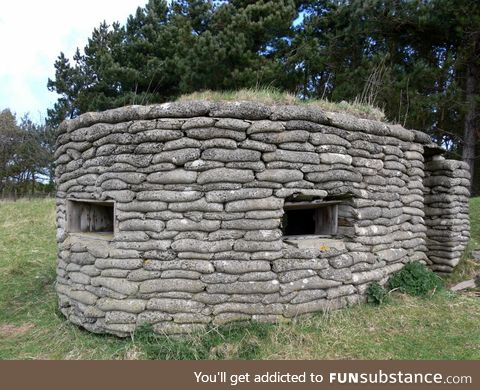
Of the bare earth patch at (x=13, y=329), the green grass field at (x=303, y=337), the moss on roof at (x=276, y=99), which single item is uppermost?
the moss on roof at (x=276, y=99)

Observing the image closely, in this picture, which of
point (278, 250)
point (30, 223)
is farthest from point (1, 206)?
point (278, 250)

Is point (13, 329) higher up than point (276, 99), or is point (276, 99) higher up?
point (276, 99)

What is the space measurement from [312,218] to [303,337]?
1834 mm

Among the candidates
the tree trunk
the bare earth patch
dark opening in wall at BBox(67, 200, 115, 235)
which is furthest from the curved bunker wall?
the tree trunk

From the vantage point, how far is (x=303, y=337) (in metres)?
3.61

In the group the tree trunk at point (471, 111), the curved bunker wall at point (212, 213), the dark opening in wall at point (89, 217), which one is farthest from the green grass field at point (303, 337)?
the tree trunk at point (471, 111)

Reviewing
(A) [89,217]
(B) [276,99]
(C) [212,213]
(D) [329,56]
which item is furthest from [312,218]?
(D) [329,56]

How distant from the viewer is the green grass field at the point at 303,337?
11.5ft

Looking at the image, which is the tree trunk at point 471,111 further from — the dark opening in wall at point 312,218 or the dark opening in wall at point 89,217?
the dark opening in wall at point 89,217

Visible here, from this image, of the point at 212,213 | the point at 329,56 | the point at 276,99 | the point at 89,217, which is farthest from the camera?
the point at 329,56

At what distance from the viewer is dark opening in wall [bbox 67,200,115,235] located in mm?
4695

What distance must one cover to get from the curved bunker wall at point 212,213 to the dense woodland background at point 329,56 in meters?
5.66

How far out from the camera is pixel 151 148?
12.6 ft

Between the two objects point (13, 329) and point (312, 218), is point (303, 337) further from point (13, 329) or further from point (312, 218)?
point (13, 329)
